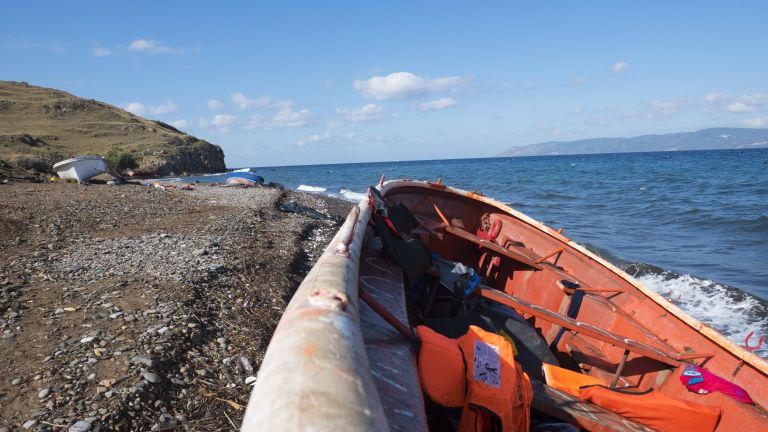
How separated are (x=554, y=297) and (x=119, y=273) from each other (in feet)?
19.1

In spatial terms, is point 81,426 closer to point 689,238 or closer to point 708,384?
point 708,384

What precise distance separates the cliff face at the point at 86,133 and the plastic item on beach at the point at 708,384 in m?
38.4

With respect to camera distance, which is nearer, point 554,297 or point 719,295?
point 554,297

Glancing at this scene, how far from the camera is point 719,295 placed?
8.95 m

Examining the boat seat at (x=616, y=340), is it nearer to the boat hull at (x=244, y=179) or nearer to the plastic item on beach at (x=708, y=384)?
the plastic item on beach at (x=708, y=384)

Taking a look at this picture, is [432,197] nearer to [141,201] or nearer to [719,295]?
[719,295]

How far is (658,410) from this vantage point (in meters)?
3.00

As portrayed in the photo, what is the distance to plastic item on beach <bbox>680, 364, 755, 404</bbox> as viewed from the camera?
3.31 m

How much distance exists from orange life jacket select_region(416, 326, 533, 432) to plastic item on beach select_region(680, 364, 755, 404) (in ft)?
6.45

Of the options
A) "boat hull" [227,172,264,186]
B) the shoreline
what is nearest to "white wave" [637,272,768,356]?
the shoreline

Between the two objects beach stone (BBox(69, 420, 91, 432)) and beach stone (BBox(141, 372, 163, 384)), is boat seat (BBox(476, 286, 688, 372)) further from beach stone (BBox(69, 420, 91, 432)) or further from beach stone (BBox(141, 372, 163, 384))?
beach stone (BBox(69, 420, 91, 432))

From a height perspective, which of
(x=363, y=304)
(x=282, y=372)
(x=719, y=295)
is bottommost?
(x=719, y=295)

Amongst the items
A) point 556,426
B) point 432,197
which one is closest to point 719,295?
point 432,197

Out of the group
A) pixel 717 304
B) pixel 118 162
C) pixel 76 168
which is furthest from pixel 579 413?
pixel 118 162
